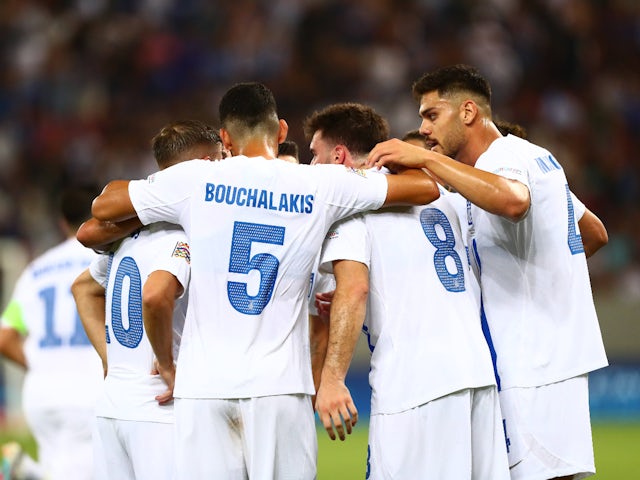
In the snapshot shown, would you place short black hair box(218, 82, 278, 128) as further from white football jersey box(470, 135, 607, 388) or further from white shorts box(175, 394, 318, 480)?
white shorts box(175, 394, 318, 480)

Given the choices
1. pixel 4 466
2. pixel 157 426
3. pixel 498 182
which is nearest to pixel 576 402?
pixel 498 182

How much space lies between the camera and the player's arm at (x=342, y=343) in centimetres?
432

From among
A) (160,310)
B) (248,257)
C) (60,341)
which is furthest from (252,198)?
(60,341)

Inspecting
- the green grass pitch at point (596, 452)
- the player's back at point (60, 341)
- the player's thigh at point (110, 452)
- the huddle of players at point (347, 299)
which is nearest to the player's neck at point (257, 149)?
the huddle of players at point (347, 299)

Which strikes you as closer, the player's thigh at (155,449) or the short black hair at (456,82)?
the player's thigh at (155,449)

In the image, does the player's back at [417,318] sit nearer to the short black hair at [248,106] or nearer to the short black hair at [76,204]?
the short black hair at [248,106]

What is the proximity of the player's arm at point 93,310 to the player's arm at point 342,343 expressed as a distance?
4.43 ft

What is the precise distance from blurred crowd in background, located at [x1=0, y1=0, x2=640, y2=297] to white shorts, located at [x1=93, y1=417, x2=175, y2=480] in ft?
33.6

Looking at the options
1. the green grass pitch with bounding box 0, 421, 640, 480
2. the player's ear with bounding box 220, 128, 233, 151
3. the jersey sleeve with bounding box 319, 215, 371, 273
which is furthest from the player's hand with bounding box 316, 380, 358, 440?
the green grass pitch with bounding box 0, 421, 640, 480

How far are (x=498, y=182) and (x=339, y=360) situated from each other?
1.01 meters

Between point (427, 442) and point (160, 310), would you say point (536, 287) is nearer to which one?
point (427, 442)

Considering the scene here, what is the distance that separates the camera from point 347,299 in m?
4.44

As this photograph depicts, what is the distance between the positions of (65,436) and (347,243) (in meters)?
3.22

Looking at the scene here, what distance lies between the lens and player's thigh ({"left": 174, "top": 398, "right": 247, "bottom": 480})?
436 cm
